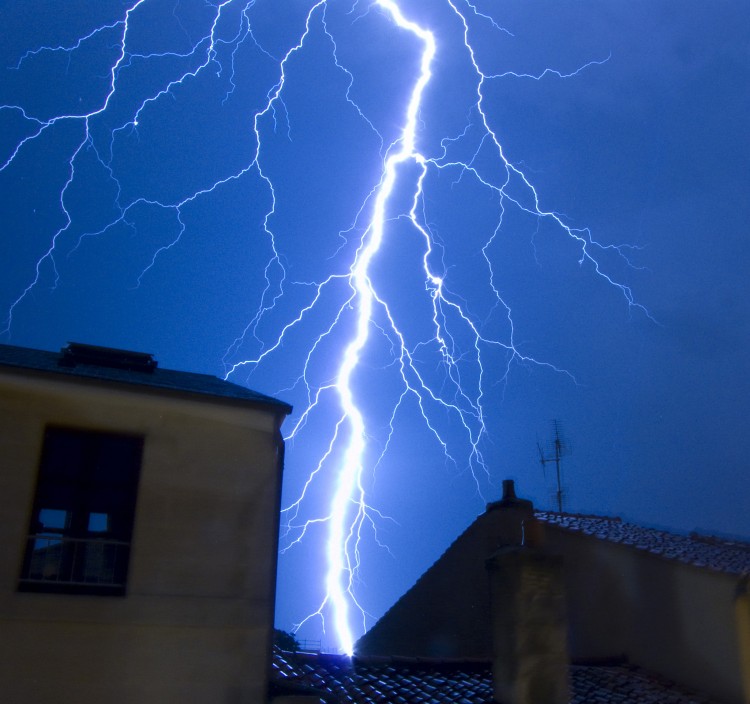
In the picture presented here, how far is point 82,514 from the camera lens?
24.0ft

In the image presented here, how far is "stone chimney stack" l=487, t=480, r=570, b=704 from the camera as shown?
8617mm

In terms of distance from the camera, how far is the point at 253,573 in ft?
25.1

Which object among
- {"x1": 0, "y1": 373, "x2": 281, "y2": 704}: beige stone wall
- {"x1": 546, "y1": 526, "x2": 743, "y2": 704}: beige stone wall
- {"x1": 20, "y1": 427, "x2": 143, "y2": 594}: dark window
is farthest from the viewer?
{"x1": 546, "y1": 526, "x2": 743, "y2": 704}: beige stone wall

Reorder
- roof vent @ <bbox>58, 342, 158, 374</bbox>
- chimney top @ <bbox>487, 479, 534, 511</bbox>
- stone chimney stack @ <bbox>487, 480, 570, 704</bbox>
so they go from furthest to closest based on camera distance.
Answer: chimney top @ <bbox>487, 479, 534, 511</bbox> → roof vent @ <bbox>58, 342, 158, 374</bbox> → stone chimney stack @ <bbox>487, 480, 570, 704</bbox>

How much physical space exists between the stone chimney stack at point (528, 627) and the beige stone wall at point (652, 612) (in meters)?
3.02

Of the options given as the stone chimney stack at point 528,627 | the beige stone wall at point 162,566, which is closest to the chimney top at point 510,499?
the stone chimney stack at point 528,627

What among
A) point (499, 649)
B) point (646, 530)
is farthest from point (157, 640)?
point (646, 530)

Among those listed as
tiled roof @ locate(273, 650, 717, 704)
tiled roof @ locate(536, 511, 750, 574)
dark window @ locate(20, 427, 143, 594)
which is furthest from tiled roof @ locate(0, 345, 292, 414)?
tiled roof @ locate(536, 511, 750, 574)

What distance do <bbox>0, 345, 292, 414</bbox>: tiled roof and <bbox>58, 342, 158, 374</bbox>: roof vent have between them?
77 mm

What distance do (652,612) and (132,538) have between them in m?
7.99

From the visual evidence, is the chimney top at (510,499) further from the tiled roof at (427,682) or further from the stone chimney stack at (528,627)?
the stone chimney stack at (528,627)

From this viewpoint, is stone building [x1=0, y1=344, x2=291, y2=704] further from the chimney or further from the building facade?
the chimney

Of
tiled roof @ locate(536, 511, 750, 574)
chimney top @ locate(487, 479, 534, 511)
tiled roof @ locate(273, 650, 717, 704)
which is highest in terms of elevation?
chimney top @ locate(487, 479, 534, 511)

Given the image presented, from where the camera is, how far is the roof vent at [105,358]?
874 cm
